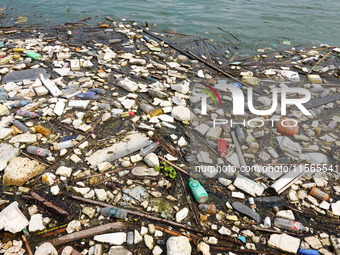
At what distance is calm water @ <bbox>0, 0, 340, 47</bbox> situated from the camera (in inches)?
329

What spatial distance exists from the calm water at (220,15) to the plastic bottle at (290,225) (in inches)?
250

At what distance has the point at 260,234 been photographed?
2592 mm

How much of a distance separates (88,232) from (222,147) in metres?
2.09

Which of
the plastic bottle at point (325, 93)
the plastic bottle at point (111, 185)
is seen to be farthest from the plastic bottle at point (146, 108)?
the plastic bottle at point (325, 93)

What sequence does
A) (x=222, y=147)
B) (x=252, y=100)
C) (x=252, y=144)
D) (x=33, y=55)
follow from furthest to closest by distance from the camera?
(x=33, y=55) < (x=252, y=100) < (x=252, y=144) < (x=222, y=147)

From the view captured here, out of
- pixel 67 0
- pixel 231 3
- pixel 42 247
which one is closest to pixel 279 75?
pixel 42 247

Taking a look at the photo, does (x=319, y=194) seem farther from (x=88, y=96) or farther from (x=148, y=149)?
(x=88, y=96)

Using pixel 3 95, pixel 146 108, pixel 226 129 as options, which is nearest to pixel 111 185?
pixel 146 108

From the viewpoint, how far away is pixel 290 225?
265cm

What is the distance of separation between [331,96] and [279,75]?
4.21ft

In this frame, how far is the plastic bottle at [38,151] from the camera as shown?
3.28m

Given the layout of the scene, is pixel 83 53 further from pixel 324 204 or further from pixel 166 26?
pixel 324 204

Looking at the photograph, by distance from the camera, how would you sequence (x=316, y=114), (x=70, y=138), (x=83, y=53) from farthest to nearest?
1. (x=83, y=53)
2. (x=316, y=114)
3. (x=70, y=138)

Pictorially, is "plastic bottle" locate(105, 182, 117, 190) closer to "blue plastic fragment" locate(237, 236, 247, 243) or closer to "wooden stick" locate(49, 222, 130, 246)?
"wooden stick" locate(49, 222, 130, 246)
